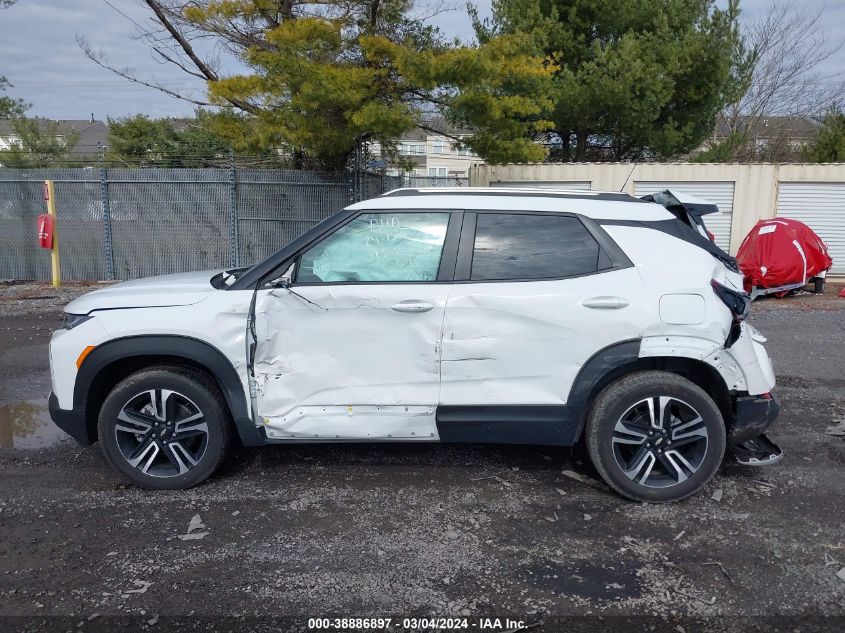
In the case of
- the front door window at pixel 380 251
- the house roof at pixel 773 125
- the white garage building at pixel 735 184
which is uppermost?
the house roof at pixel 773 125

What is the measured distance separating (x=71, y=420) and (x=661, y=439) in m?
3.54

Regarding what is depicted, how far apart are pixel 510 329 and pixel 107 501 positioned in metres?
2.65

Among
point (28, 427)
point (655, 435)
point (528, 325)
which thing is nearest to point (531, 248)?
point (528, 325)

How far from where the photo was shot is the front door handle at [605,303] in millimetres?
3877

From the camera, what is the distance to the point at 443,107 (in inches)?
483

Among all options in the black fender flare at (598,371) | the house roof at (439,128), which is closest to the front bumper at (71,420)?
the black fender flare at (598,371)

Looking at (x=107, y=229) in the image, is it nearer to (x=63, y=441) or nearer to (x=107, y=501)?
(x=63, y=441)

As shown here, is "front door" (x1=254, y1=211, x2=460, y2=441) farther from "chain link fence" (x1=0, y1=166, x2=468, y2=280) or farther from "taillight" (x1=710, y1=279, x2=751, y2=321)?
"chain link fence" (x1=0, y1=166, x2=468, y2=280)

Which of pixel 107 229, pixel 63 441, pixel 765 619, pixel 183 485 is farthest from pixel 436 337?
pixel 107 229

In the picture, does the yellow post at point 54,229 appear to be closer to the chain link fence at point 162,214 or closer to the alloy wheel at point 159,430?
the chain link fence at point 162,214

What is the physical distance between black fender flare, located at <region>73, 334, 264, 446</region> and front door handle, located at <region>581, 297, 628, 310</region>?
6.89ft

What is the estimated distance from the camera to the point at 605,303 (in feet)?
12.7

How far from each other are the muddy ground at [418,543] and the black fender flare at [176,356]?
0.59 m

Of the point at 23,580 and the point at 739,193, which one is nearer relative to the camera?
the point at 23,580
